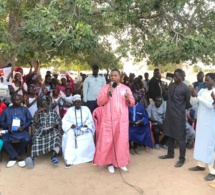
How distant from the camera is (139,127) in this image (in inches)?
234

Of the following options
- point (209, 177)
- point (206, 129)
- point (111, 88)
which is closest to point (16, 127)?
point (111, 88)

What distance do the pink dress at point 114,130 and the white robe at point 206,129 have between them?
1215 mm

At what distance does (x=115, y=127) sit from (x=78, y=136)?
1.03 metres

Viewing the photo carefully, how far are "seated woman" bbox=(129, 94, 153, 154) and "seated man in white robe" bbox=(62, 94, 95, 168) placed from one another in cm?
90

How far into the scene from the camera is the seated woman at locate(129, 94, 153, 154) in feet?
19.0

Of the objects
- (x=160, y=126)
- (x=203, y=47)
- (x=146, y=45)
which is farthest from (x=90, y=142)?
(x=203, y=47)

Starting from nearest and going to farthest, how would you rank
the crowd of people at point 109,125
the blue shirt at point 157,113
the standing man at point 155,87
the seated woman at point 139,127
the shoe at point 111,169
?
1. the crowd of people at point 109,125
2. the shoe at point 111,169
3. the seated woman at point 139,127
4. the blue shirt at point 157,113
5. the standing man at point 155,87

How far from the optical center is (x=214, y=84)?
4.55m

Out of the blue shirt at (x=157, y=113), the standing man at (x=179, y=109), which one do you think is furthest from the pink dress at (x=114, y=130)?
the blue shirt at (x=157, y=113)

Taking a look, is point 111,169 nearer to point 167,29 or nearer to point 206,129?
point 206,129

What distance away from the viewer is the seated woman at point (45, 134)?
513 cm

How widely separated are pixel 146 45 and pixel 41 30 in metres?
2.16

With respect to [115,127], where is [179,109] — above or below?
above

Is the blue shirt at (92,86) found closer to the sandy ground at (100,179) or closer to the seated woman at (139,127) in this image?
the seated woman at (139,127)
